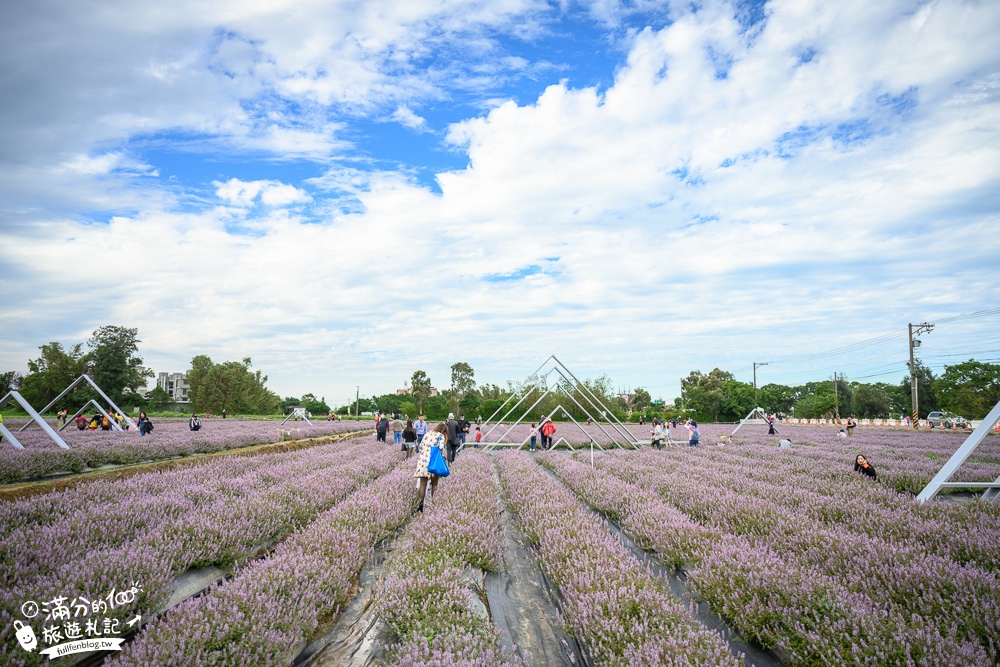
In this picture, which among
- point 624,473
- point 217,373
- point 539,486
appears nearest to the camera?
point 539,486

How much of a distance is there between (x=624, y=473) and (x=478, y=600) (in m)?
7.29

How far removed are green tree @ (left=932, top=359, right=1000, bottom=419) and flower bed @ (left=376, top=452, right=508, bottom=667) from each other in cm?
5603

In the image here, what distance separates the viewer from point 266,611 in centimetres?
330

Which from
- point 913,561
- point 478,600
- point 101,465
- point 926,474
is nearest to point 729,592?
point 913,561

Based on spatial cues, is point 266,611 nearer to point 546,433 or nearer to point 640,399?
point 546,433

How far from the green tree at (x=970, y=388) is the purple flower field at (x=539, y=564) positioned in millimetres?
51848

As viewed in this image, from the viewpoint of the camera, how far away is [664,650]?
2885 millimetres

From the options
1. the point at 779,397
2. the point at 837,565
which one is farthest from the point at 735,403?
the point at 837,565

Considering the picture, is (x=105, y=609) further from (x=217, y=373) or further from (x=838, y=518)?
(x=217, y=373)

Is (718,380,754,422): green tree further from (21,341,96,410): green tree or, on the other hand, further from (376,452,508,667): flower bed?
(21,341,96,410): green tree

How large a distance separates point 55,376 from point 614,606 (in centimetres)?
6706

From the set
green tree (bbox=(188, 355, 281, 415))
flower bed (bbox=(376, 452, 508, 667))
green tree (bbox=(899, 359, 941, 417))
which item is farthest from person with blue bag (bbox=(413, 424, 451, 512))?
green tree (bbox=(899, 359, 941, 417))

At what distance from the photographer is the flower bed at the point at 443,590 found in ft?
9.55

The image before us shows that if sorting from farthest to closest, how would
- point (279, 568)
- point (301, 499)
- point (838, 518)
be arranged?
point (301, 499)
point (838, 518)
point (279, 568)
